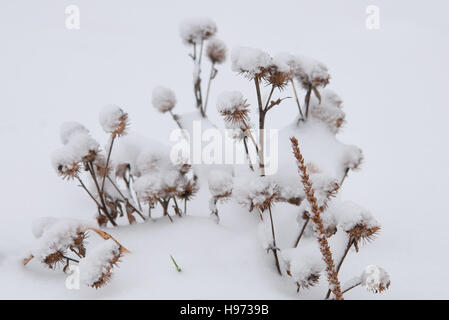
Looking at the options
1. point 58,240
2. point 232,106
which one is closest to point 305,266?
point 232,106

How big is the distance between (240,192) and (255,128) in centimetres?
17

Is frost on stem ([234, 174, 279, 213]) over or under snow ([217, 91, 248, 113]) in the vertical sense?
under

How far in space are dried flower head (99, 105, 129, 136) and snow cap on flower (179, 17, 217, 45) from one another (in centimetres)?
32

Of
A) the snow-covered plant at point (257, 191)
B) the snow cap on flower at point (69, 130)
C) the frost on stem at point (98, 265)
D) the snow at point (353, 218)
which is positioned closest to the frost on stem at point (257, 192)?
the snow-covered plant at point (257, 191)

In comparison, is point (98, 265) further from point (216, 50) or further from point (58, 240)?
point (216, 50)

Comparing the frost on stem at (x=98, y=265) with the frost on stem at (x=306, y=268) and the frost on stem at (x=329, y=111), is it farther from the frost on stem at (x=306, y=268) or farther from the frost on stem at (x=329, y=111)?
the frost on stem at (x=329, y=111)

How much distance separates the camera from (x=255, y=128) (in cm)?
78

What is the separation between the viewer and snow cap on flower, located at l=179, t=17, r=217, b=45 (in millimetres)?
979

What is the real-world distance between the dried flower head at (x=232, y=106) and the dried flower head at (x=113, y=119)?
19 cm

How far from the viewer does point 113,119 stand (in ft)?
2.49

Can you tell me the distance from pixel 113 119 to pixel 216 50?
0.41 metres

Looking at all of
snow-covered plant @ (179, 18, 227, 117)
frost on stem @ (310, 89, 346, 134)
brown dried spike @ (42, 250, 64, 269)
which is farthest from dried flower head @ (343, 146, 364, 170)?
brown dried spike @ (42, 250, 64, 269)

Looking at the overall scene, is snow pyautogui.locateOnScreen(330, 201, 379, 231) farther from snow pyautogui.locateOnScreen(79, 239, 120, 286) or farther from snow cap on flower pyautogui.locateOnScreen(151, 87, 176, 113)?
snow cap on flower pyautogui.locateOnScreen(151, 87, 176, 113)

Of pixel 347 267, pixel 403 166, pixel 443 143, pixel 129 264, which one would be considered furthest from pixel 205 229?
pixel 443 143
